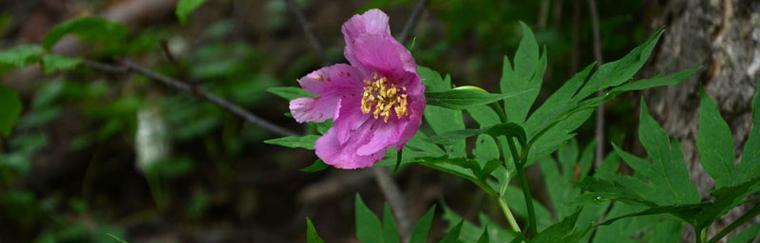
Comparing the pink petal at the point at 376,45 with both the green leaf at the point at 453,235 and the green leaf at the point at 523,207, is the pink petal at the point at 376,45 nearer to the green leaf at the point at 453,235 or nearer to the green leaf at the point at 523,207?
the green leaf at the point at 453,235

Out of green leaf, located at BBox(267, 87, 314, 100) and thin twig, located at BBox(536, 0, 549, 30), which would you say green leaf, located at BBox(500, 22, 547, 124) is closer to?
green leaf, located at BBox(267, 87, 314, 100)

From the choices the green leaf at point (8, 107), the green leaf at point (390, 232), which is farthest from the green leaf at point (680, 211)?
the green leaf at point (8, 107)

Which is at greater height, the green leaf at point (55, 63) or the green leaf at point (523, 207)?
the green leaf at point (55, 63)

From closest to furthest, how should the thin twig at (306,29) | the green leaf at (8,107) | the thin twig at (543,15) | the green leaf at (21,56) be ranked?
the green leaf at (21,56)
the green leaf at (8,107)
the thin twig at (306,29)
the thin twig at (543,15)

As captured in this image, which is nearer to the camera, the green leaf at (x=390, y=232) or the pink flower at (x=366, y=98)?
the pink flower at (x=366, y=98)

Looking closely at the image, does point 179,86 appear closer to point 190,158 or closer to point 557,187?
point 557,187

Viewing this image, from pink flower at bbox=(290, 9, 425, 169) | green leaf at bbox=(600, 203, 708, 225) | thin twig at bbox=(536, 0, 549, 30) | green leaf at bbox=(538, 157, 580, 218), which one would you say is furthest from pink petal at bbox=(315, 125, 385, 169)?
thin twig at bbox=(536, 0, 549, 30)

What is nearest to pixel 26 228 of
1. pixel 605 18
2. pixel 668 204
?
pixel 605 18

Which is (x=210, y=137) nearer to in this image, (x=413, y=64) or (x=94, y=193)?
(x=94, y=193)
